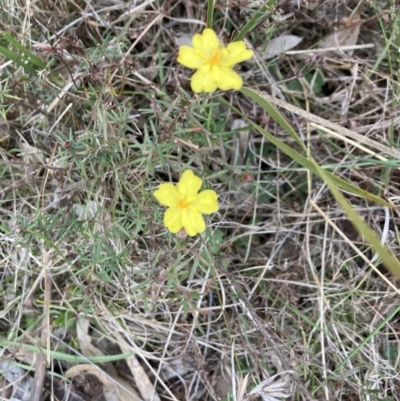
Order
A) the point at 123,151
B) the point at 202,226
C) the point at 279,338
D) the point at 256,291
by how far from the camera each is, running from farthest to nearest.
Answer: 1. the point at 256,291
2. the point at 279,338
3. the point at 123,151
4. the point at 202,226

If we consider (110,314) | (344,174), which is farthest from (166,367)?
(344,174)

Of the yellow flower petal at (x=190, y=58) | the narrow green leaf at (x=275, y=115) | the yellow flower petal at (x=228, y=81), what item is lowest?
the narrow green leaf at (x=275, y=115)

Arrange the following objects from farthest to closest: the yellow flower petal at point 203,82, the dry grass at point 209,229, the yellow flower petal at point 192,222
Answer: the dry grass at point 209,229 < the yellow flower petal at point 192,222 < the yellow flower petal at point 203,82

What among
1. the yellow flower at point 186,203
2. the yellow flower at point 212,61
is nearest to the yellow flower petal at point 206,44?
the yellow flower at point 212,61

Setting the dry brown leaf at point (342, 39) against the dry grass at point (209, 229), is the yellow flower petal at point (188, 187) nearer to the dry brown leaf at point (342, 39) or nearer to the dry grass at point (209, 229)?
the dry grass at point (209, 229)

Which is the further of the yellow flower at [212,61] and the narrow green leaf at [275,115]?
the narrow green leaf at [275,115]

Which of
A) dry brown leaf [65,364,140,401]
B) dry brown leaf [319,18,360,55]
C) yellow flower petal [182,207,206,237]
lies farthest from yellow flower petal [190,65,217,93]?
dry brown leaf [65,364,140,401]

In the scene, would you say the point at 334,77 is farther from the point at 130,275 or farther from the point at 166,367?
the point at 166,367
